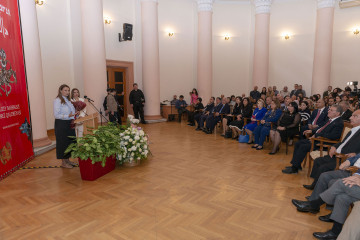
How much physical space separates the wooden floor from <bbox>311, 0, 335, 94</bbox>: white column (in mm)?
7294

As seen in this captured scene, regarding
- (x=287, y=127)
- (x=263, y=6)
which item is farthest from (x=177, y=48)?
(x=287, y=127)

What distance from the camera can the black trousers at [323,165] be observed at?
352 cm

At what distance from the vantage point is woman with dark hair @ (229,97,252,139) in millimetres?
7344

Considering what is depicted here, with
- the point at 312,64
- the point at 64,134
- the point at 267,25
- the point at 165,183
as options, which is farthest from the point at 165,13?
the point at 165,183

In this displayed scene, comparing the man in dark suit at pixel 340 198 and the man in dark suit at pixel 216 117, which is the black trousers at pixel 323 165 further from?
the man in dark suit at pixel 216 117

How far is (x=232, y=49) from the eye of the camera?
13352mm

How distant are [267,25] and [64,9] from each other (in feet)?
27.3

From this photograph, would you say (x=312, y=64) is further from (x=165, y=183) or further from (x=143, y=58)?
(x=165, y=183)

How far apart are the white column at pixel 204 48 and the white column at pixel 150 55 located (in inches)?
85.0

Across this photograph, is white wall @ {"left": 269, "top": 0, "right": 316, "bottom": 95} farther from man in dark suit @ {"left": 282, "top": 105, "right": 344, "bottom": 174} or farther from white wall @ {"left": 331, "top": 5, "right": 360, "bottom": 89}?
man in dark suit @ {"left": 282, "top": 105, "right": 344, "bottom": 174}

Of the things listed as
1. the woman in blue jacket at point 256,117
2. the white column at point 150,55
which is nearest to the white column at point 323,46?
the woman in blue jacket at point 256,117

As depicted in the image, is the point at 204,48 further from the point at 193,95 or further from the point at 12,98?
the point at 12,98

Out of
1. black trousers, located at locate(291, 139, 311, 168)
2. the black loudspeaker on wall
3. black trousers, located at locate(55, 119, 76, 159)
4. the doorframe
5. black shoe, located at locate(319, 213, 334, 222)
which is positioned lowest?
black shoe, located at locate(319, 213, 334, 222)

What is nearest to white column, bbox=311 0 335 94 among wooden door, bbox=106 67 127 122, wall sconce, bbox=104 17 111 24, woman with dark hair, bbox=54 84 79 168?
wooden door, bbox=106 67 127 122
